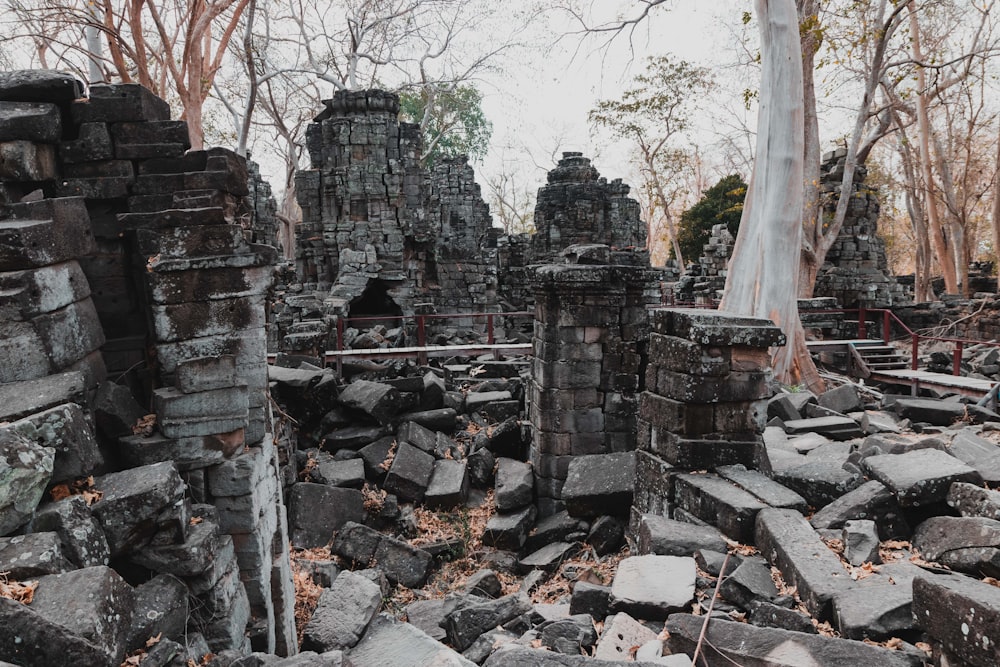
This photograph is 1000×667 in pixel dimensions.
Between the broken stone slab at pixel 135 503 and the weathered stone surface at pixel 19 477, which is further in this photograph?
the broken stone slab at pixel 135 503

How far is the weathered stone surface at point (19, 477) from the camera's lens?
2.58 metres

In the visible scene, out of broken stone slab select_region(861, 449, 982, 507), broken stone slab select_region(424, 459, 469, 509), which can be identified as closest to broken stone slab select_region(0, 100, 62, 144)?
broken stone slab select_region(424, 459, 469, 509)

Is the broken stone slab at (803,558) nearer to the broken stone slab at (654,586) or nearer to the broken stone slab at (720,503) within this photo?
the broken stone slab at (720,503)

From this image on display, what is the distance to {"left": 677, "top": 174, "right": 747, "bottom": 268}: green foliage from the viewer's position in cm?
2731

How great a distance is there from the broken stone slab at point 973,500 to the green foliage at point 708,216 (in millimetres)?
24607

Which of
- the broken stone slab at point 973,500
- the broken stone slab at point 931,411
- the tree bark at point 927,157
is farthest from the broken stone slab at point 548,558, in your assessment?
the tree bark at point 927,157

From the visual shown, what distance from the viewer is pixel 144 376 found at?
4477 millimetres

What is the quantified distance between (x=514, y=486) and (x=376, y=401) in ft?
7.37

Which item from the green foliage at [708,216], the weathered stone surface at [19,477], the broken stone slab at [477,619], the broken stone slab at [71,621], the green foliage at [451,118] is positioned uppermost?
the green foliage at [451,118]

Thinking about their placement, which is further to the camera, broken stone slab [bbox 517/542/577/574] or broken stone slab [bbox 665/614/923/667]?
broken stone slab [bbox 517/542/577/574]

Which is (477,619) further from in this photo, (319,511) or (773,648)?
(319,511)

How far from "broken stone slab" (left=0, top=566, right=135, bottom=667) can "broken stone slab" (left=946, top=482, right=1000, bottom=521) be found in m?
4.10

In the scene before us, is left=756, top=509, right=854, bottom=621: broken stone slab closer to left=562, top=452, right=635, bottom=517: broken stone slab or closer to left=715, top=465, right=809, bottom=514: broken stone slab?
left=715, top=465, right=809, bottom=514: broken stone slab

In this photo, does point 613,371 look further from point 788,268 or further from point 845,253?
point 845,253
